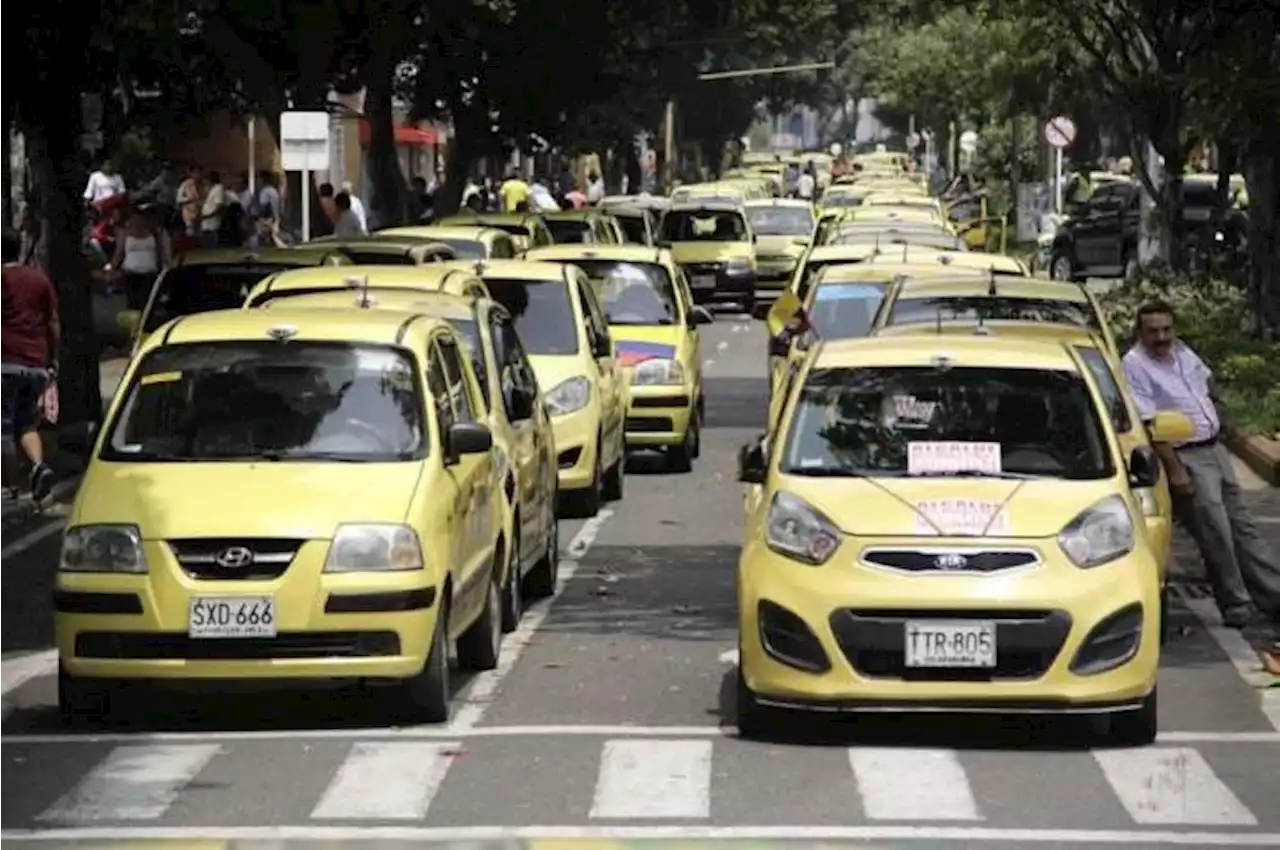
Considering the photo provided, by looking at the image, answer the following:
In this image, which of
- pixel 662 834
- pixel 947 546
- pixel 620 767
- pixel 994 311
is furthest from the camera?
pixel 994 311

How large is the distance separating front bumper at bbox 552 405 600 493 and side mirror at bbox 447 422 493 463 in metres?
7.09

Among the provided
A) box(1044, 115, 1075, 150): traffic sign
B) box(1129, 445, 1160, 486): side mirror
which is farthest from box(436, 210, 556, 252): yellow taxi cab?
box(1044, 115, 1075, 150): traffic sign

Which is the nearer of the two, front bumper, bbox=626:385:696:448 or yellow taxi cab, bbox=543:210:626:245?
front bumper, bbox=626:385:696:448

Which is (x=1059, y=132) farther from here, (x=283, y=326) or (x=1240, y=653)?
(x=283, y=326)

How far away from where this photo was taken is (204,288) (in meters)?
22.1

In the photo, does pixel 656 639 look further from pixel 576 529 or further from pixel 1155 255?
pixel 1155 255

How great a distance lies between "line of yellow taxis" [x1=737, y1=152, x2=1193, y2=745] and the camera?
11.6m

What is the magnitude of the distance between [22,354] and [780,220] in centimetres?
3335

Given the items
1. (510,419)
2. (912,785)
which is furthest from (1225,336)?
(912,785)

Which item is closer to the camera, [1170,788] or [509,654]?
[1170,788]

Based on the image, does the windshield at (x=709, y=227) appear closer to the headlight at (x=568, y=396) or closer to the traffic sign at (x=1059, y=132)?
the traffic sign at (x=1059, y=132)

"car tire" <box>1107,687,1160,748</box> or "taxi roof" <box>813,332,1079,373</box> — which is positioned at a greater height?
"taxi roof" <box>813,332,1079,373</box>

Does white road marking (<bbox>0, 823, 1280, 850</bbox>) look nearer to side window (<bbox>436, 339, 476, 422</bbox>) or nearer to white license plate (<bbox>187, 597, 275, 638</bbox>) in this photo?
white license plate (<bbox>187, 597, 275, 638</bbox>)

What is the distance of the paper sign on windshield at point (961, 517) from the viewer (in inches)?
463
